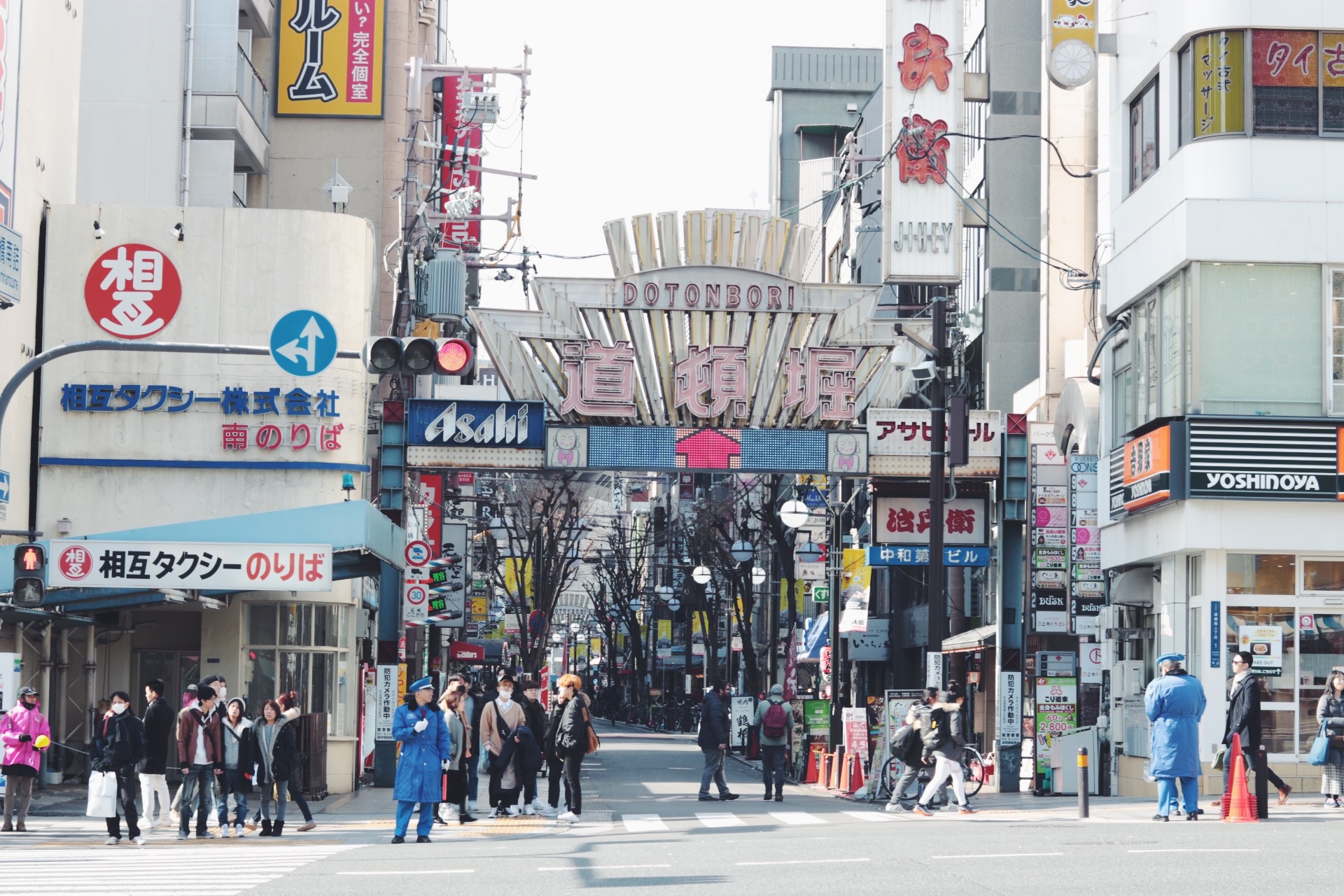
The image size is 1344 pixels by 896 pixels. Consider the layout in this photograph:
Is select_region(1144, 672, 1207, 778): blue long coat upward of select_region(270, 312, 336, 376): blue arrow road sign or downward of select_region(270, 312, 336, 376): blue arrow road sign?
Answer: downward

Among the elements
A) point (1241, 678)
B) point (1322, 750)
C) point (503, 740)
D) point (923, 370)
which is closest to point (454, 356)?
point (503, 740)

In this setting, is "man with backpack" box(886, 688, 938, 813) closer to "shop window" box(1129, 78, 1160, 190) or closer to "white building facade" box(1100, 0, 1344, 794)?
"white building facade" box(1100, 0, 1344, 794)

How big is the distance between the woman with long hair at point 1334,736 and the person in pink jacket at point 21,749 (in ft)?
51.7

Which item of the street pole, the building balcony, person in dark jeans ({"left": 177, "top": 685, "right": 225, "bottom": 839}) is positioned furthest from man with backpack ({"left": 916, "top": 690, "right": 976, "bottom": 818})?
the building balcony

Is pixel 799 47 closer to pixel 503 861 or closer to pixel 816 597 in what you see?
pixel 816 597

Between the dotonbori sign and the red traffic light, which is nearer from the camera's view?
the red traffic light

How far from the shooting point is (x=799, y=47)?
3285 inches

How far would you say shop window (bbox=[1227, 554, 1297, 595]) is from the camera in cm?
2548

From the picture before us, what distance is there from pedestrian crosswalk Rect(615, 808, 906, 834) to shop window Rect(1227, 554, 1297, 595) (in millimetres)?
6286

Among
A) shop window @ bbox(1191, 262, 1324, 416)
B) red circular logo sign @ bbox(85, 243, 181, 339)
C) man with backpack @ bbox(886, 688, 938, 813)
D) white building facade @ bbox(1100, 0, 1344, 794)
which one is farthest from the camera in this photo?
red circular logo sign @ bbox(85, 243, 181, 339)

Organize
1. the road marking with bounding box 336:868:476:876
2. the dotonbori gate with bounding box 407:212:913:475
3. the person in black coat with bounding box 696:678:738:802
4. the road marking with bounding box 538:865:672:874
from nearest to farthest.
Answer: the road marking with bounding box 336:868:476:876, the road marking with bounding box 538:865:672:874, the person in black coat with bounding box 696:678:738:802, the dotonbori gate with bounding box 407:212:913:475

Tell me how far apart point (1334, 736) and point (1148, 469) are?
657 centimetres

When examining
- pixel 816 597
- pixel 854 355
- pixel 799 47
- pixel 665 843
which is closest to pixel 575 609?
pixel 799 47

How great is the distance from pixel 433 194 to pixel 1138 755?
901 inches
